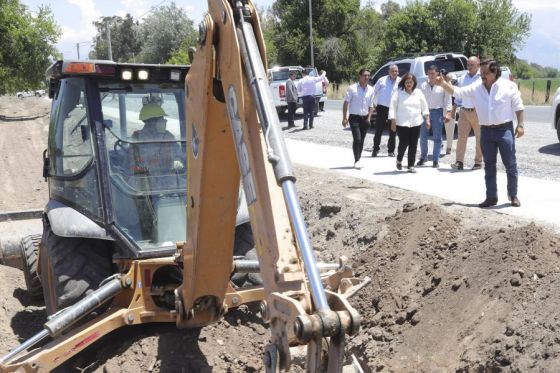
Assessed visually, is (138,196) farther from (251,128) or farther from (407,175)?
(407,175)

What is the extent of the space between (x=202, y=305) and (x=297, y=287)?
173 centimetres

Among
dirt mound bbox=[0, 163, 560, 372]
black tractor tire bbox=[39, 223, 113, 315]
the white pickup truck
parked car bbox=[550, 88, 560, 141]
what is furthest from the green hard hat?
the white pickup truck

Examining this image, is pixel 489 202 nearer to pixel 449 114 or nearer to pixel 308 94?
pixel 449 114

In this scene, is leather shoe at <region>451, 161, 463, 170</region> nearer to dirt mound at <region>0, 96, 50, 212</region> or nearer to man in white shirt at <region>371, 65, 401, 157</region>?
man in white shirt at <region>371, 65, 401, 157</region>

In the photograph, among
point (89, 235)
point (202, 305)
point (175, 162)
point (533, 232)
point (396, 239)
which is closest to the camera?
point (202, 305)

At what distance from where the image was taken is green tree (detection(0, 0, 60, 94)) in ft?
110

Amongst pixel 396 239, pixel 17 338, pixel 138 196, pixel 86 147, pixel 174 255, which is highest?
pixel 86 147

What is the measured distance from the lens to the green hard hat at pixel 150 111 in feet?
17.8

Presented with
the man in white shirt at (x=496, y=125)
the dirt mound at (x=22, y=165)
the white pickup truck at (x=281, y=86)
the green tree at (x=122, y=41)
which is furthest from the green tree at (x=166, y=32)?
the man in white shirt at (x=496, y=125)

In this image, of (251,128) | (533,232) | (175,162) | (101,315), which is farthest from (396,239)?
(251,128)

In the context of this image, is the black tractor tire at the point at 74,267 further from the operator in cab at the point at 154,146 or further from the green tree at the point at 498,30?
the green tree at the point at 498,30

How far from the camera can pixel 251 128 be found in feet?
11.3

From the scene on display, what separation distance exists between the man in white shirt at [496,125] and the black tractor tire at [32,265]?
5.07m

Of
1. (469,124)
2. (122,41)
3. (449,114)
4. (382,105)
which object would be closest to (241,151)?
(469,124)
